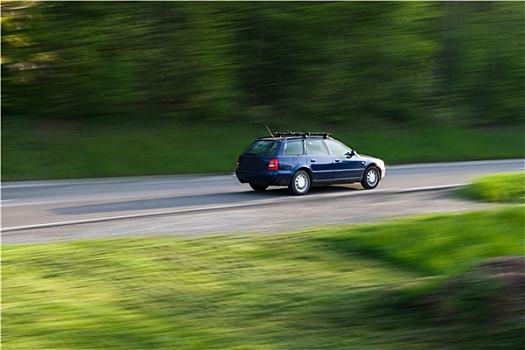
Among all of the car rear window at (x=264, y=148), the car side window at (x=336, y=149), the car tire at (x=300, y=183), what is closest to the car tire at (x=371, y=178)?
the car side window at (x=336, y=149)

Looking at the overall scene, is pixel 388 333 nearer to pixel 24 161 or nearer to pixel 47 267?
pixel 47 267

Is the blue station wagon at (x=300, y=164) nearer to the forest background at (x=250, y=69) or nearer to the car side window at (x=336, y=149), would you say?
the car side window at (x=336, y=149)

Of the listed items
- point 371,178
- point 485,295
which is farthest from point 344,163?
point 485,295

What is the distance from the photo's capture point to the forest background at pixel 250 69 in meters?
32.4

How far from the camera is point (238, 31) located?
36.3m

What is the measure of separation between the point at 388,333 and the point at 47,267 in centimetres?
407

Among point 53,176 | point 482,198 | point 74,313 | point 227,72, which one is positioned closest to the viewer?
point 74,313

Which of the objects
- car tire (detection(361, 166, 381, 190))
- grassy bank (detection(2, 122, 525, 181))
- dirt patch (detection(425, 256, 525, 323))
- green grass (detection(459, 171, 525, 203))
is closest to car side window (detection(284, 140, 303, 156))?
car tire (detection(361, 166, 381, 190))

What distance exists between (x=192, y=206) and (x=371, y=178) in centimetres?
558

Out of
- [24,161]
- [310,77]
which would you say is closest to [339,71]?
[310,77]

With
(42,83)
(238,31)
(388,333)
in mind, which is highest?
(238,31)

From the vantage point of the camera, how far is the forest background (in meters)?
32.4

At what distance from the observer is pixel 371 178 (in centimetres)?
2005

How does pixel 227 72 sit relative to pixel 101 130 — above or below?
above
